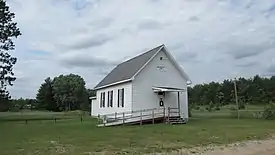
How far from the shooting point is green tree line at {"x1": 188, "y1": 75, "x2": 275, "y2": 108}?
188ft

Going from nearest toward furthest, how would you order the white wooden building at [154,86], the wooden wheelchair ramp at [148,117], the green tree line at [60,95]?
the wooden wheelchair ramp at [148,117] → the white wooden building at [154,86] → the green tree line at [60,95]

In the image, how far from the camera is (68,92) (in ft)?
262

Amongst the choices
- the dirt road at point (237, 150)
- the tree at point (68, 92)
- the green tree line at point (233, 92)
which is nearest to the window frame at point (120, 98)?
the dirt road at point (237, 150)

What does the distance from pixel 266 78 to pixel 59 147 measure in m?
73.7

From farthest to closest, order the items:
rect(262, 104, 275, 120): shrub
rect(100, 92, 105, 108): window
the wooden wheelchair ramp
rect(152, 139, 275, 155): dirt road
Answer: rect(100, 92, 105, 108): window
rect(262, 104, 275, 120): shrub
the wooden wheelchair ramp
rect(152, 139, 275, 155): dirt road

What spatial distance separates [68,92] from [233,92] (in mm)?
38396

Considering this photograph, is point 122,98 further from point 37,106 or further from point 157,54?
point 37,106

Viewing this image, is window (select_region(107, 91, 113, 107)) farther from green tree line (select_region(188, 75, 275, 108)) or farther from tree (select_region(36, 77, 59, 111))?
tree (select_region(36, 77, 59, 111))

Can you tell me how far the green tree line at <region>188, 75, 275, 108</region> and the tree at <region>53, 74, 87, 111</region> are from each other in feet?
86.6

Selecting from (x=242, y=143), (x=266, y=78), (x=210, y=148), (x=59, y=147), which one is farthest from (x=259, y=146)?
(x=266, y=78)

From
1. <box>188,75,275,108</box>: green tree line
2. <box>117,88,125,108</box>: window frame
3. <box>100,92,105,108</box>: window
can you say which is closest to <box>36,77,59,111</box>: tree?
<box>188,75,275,108</box>: green tree line

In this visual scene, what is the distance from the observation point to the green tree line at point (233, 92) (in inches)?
2254

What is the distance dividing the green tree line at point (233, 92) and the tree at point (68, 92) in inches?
1039

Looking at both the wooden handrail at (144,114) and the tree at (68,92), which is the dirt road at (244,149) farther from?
the tree at (68,92)
